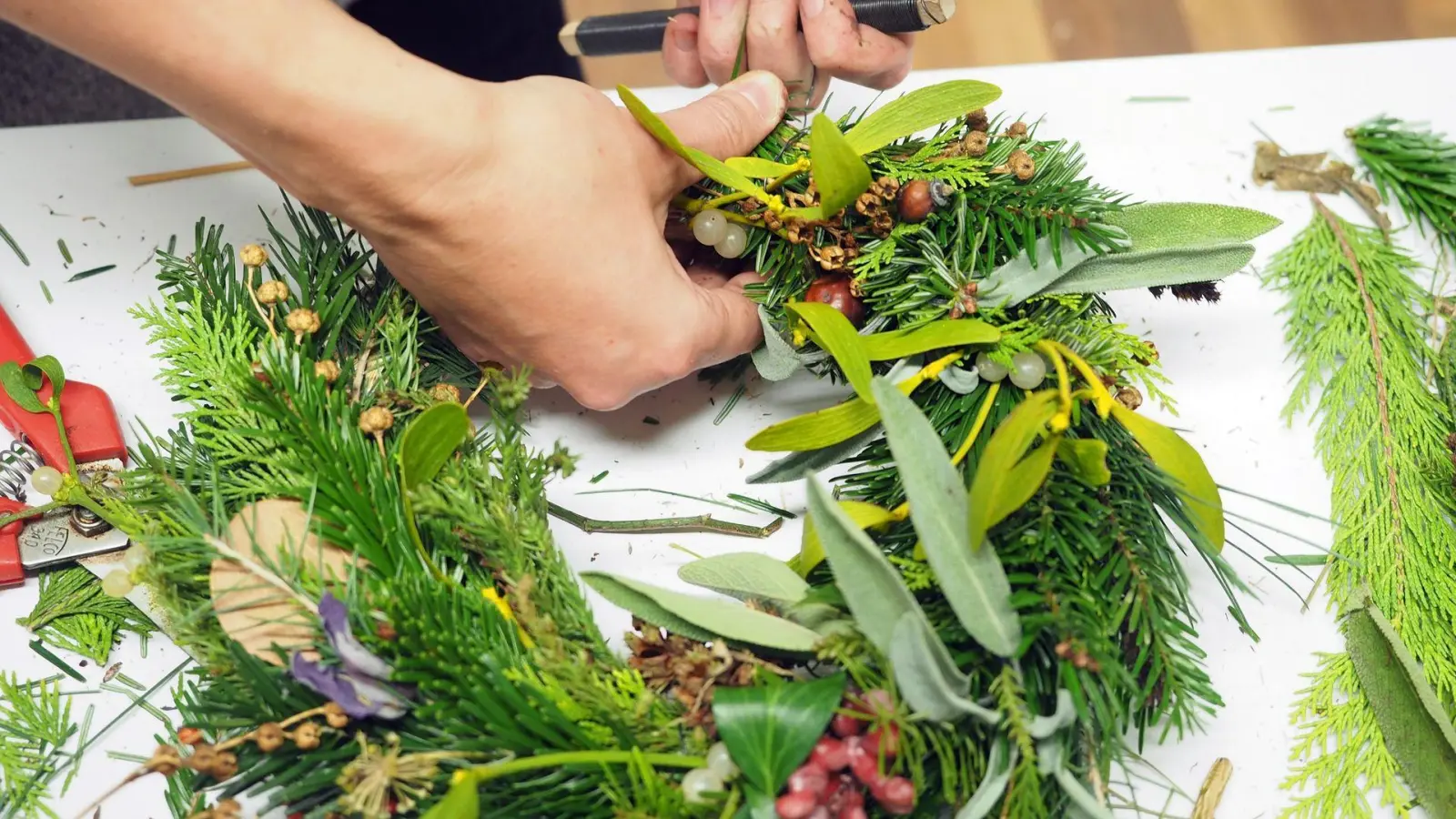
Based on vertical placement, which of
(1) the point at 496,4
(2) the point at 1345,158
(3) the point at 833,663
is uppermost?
(1) the point at 496,4

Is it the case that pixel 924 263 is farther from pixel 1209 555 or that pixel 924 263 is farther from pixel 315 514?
pixel 315 514

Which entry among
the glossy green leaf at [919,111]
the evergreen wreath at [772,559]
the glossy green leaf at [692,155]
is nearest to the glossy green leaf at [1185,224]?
the evergreen wreath at [772,559]

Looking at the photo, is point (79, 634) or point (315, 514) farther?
point (79, 634)

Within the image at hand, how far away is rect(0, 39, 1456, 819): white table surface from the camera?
26.8 inches

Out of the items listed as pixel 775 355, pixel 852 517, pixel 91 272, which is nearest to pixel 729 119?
pixel 775 355

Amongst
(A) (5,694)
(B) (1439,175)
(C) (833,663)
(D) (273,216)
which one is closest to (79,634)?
(A) (5,694)

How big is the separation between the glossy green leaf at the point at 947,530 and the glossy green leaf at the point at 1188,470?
85 mm

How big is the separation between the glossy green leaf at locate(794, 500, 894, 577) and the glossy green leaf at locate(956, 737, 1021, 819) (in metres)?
0.13

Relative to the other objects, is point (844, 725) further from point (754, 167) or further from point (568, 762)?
point (754, 167)

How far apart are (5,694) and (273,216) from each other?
368 millimetres

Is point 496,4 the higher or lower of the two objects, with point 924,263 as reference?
higher

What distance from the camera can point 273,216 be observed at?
2.56 feet

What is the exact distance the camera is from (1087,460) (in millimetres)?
545

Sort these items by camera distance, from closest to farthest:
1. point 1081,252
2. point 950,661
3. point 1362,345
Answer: point 950,661, point 1081,252, point 1362,345
